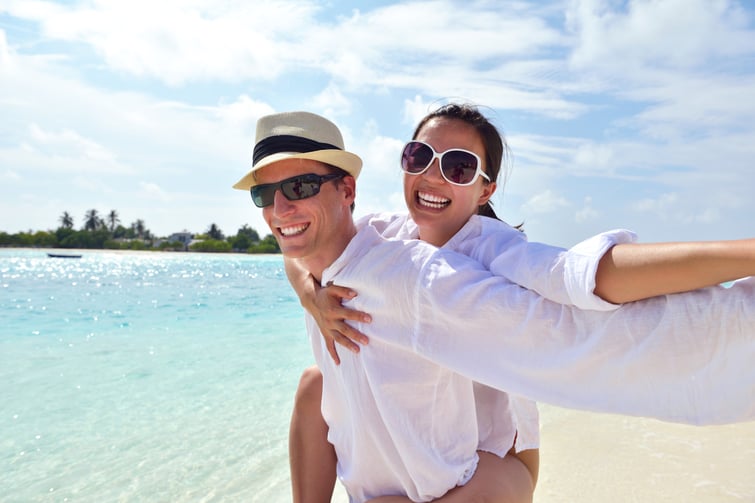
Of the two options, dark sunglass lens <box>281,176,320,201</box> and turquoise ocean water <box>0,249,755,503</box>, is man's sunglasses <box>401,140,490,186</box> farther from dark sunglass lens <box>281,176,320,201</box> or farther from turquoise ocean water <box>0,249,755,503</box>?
turquoise ocean water <box>0,249,755,503</box>

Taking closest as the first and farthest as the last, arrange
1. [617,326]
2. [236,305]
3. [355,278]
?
[617,326] < [355,278] < [236,305]

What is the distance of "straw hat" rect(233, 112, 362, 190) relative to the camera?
2211 millimetres

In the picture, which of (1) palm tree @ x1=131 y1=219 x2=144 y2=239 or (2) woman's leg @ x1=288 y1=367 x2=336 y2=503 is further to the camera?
(1) palm tree @ x1=131 y1=219 x2=144 y2=239

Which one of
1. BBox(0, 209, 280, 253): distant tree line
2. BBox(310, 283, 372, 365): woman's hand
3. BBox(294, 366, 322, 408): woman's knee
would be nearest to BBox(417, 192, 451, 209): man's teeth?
BBox(310, 283, 372, 365): woman's hand

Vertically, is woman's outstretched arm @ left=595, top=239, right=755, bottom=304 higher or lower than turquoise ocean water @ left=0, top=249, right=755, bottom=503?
higher

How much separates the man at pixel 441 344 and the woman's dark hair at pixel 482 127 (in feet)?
1.64

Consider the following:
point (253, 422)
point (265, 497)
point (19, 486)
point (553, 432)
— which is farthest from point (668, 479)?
point (19, 486)

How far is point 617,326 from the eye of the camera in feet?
4.90

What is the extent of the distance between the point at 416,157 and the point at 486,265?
2.68 ft

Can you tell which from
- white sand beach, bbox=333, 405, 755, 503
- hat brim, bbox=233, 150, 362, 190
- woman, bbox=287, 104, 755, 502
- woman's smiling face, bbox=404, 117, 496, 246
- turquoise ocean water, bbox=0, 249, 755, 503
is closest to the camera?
woman, bbox=287, 104, 755, 502

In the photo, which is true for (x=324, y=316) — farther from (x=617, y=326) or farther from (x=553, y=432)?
(x=553, y=432)

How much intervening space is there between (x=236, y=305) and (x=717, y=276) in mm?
22209

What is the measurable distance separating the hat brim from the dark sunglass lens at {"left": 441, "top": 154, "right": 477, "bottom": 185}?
388mm

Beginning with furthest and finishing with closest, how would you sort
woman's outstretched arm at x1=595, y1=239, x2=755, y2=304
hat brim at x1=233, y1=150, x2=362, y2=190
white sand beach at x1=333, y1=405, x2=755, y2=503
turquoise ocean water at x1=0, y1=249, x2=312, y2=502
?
turquoise ocean water at x1=0, y1=249, x2=312, y2=502
white sand beach at x1=333, y1=405, x2=755, y2=503
hat brim at x1=233, y1=150, x2=362, y2=190
woman's outstretched arm at x1=595, y1=239, x2=755, y2=304
